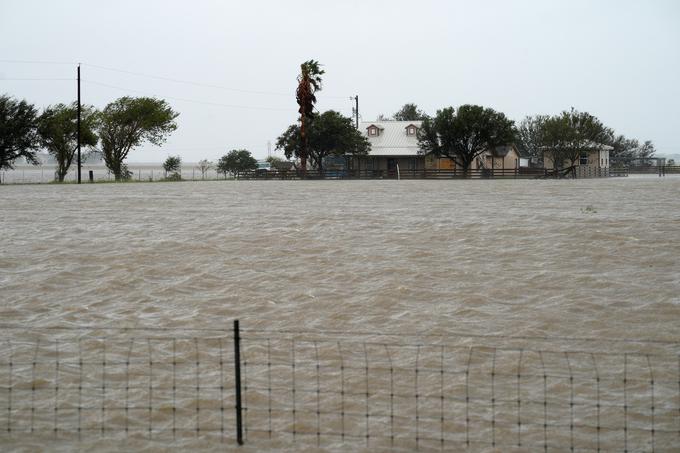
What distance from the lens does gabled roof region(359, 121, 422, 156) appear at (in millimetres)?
87375

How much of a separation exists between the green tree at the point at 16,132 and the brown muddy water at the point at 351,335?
50.2m

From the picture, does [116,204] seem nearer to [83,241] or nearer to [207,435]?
[83,241]

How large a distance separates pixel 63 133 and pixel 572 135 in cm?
4936

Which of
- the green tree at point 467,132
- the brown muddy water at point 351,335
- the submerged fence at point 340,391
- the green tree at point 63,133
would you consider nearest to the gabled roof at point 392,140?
the green tree at point 467,132

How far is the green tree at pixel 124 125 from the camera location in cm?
8119

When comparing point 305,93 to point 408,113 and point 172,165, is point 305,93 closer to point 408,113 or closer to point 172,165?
point 172,165

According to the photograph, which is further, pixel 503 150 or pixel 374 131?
pixel 374 131

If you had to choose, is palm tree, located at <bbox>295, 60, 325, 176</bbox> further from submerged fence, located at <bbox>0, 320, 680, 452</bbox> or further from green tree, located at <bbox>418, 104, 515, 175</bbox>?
submerged fence, located at <bbox>0, 320, 680, 452</bbox>

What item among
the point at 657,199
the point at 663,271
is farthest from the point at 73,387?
the point at 657,199

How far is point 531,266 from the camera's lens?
15.8 m

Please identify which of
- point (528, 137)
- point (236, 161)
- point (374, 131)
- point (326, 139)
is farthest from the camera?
point (528, 137)

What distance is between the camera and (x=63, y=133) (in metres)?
74.2

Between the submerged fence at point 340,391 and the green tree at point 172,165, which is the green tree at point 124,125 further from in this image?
the submerged fence at point 340,391

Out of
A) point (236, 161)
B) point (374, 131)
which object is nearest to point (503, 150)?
point (374, 131)
